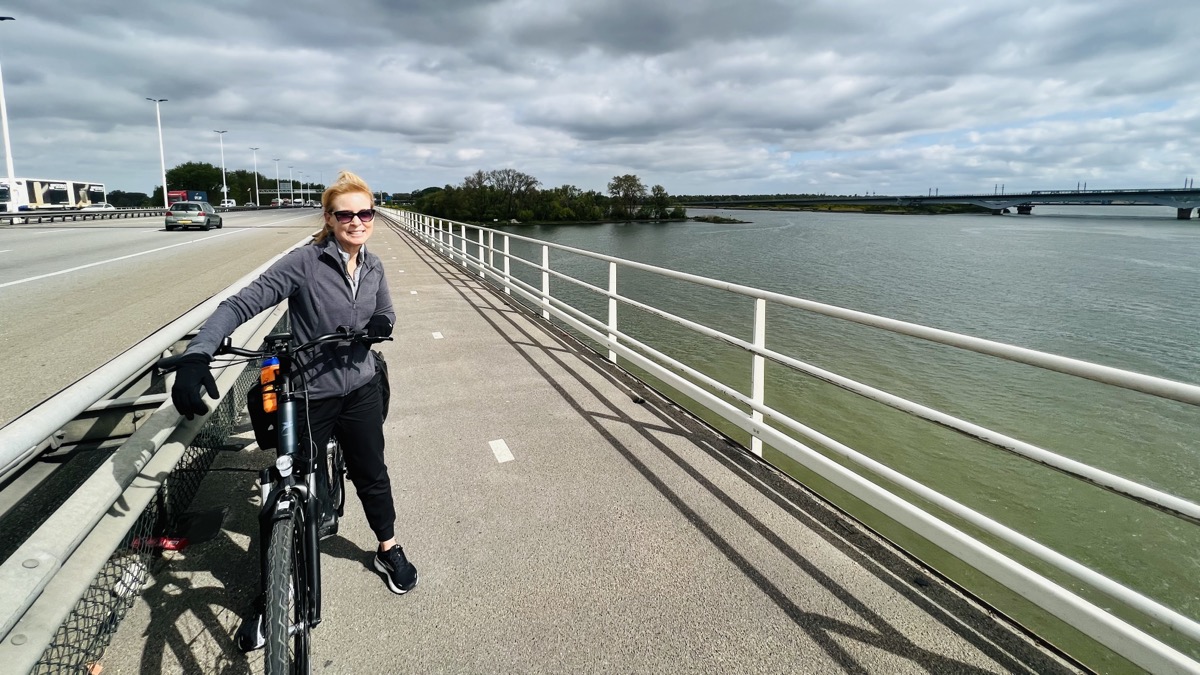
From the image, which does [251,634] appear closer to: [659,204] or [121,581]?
[121,581]

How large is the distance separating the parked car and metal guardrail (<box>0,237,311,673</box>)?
107ft

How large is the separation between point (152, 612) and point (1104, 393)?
14872 mm

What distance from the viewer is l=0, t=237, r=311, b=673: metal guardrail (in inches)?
61.7

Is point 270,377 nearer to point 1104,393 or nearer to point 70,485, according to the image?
point 70,485

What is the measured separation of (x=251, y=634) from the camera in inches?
92.6

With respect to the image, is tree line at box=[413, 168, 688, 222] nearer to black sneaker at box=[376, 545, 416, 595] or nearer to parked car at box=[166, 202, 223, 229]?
parked car at box=[166, 202, 223, 229]

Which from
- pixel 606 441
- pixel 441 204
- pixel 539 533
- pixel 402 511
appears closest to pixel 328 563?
pixel 402 511

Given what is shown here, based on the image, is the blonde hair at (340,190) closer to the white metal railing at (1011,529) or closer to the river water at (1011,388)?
the white metal railing at (1011,529)

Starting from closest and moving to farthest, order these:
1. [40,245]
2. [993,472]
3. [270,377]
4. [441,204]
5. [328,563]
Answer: [270,377] < [328,563] < [993,472] < [40,245] < [441,204]

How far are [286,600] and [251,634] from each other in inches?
23.9

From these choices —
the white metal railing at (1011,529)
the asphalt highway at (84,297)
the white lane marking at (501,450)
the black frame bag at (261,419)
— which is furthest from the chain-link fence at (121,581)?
the white metal railing at (1011,529)

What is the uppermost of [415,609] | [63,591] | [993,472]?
[63,591]

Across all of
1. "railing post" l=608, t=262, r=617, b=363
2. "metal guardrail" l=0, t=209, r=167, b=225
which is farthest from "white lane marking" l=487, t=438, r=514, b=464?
"metal guardrail" l=0, t=209, r=167, b=225

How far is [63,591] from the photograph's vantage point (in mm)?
1758
